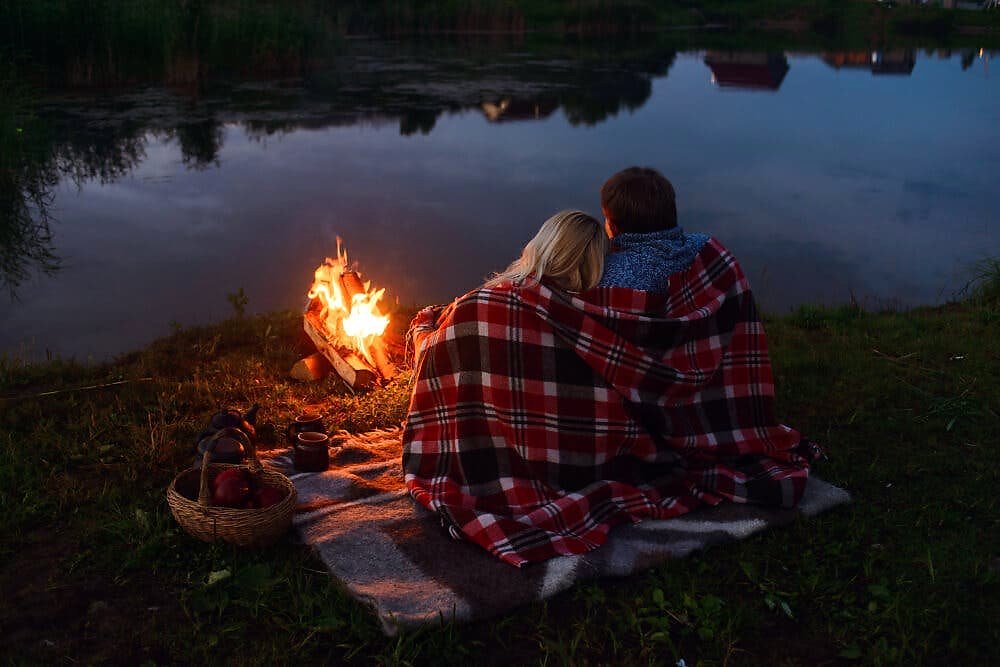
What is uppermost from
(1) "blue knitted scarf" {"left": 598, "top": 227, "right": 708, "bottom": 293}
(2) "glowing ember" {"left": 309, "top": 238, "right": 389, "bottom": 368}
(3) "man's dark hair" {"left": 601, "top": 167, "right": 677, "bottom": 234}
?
(3) "man's dark hair" {"left": 601, "top": 167, "right": 677, "bottom": 234}

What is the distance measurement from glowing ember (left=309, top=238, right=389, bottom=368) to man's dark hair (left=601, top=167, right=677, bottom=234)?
2.13 m

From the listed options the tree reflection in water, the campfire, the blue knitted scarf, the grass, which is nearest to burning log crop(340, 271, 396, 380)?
the campfire

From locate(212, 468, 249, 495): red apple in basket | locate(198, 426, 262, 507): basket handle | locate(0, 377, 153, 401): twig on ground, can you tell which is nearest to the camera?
locate(198, 426, 262, 507): basket handle

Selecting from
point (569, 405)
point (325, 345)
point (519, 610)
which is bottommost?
point (519, 610)

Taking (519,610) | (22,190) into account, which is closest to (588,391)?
(519,610)

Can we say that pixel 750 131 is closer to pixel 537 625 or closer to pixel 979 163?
pixel 979 163

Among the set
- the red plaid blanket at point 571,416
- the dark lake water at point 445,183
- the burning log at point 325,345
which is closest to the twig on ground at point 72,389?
the burning log at point 325,345

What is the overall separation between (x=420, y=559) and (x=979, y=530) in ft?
7.79

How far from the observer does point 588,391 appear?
13.2 ft

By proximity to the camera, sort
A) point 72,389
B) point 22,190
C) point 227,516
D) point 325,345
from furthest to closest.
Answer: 1. point 22,190
2. point 325,345
3. point 72,389
4. point 227,516

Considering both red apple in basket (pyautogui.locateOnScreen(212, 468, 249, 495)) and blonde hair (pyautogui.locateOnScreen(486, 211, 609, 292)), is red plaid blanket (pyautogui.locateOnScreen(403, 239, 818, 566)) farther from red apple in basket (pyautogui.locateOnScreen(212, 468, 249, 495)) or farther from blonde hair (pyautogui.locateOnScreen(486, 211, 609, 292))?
red apple in basket (pyautogui.locateOnScreen(212, 468, 249, 495))

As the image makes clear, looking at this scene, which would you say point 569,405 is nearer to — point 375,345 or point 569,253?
point 569,253

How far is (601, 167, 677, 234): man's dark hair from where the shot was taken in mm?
4145

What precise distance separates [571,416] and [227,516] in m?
1.48
